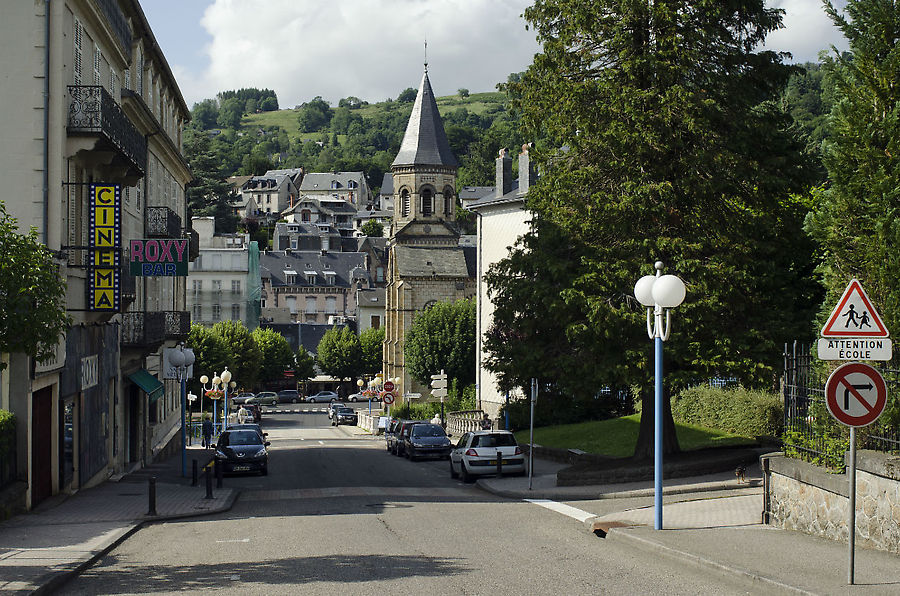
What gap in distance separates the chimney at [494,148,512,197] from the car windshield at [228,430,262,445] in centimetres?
3187

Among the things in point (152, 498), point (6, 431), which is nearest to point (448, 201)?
point (152, 498)

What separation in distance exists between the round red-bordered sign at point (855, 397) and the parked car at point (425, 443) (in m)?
27.4

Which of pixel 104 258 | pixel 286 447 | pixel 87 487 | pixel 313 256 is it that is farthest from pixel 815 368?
pixel 313 256

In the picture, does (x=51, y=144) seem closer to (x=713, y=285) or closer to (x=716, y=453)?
(x=713, y=285)

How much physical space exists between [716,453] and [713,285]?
5158 mm

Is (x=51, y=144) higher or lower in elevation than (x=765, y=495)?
higher

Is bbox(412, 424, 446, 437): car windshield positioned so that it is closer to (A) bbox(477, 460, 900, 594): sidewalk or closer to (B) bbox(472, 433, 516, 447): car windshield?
(B) bbox(472, 433, 516, 447): car windshield

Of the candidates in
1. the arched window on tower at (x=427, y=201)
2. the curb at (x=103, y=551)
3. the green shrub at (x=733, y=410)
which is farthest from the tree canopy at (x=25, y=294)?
the arched window on tower at (x=427, y=201)

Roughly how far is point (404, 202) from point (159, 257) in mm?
66604

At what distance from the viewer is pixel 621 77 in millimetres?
23609

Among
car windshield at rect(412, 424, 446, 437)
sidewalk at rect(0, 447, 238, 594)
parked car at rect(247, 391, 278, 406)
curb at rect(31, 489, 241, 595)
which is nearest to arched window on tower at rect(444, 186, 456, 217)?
parked car at rect(247, 391, 278, 406)

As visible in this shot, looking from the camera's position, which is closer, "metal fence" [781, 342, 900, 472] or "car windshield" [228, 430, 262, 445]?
"metal fence" [781, 342, 900, 472]

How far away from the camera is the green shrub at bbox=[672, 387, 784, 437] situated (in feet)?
93.2

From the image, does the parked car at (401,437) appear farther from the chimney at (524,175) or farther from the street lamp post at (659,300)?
the street lamp post at (659,300)
